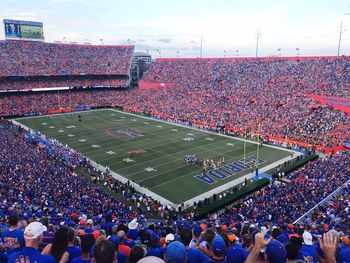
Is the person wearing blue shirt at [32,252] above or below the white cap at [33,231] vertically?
below

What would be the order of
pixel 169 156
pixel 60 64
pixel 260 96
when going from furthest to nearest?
pixel 60 64, pixel 260 96, pixel 169 156

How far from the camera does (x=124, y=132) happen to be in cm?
3906

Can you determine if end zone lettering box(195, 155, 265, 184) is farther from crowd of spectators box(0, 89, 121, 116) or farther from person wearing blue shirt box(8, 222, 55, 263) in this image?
crowd of spectators box(0, 89, 121, 116)

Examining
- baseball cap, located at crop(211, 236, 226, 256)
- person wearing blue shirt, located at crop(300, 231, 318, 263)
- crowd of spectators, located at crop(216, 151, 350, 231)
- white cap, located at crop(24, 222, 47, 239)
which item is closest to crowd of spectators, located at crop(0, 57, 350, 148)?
crowd of spectators, located at crop(216, 151, 350, 231)

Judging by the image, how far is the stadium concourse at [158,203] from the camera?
3.99 m

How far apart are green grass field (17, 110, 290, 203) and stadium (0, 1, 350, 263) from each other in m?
0.19

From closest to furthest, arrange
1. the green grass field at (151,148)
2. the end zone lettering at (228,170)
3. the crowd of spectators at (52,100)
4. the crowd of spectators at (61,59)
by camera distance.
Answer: the green grass field at (151,148)
the end zone lettering at (228,170)
the crowd of spectators at (52,100)
the crowd of spectators at (61,59)

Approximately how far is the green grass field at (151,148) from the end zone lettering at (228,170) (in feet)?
1.64

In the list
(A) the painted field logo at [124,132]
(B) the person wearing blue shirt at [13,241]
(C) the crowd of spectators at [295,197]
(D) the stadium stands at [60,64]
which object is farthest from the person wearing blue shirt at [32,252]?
(D) the stadium stands at [60,64]

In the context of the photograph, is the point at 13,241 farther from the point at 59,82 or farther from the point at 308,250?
the point at 59,82

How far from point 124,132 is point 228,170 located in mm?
17499

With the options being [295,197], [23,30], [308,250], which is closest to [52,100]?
[23,30]

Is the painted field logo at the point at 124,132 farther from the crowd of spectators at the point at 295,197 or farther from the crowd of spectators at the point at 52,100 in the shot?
the crowd of spectators at the point at 295,197

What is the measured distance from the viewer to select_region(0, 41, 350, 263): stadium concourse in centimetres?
399
